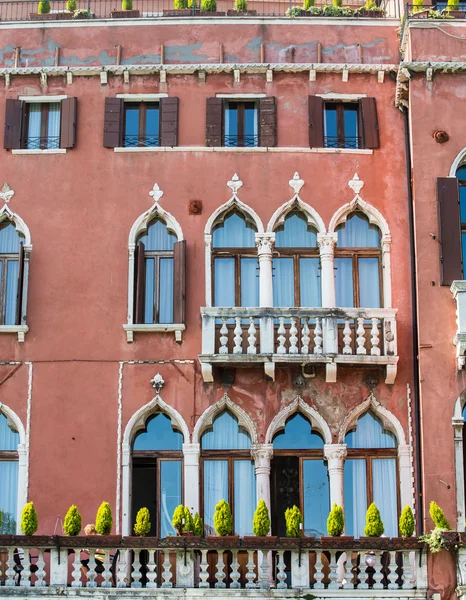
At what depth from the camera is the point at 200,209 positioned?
2505 centimetres

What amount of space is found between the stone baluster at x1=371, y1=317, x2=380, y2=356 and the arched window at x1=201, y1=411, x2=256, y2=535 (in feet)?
8.88

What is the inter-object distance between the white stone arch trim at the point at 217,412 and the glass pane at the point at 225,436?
11cm

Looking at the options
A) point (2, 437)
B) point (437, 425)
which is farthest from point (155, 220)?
point (437, 425)

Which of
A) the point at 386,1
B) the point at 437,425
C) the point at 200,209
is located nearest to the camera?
the point at 437,425

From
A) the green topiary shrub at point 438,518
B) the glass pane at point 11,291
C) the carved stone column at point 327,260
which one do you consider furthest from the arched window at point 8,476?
the green topiary shrub at point 438,518

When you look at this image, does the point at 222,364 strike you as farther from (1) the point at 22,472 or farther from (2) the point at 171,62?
(2) the point at 171,62

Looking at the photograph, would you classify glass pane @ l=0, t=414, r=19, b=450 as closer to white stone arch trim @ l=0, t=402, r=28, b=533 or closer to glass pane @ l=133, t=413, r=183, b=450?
white stone arch trim @ l=0, t=402, r=28, b=533

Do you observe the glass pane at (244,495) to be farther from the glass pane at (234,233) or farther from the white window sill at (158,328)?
the glass pane at (234,233)

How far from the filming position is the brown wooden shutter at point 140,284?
24.5 m

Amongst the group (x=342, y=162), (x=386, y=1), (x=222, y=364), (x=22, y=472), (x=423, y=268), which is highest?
(x=386, y=1)

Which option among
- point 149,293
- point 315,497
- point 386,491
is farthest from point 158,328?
point 386,491

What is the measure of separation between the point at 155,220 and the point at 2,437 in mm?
4898

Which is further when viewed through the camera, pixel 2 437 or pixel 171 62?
pixel 171 62

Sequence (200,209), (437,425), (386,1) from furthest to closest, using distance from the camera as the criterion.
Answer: (386,1) < (200,209) < (437,425)
